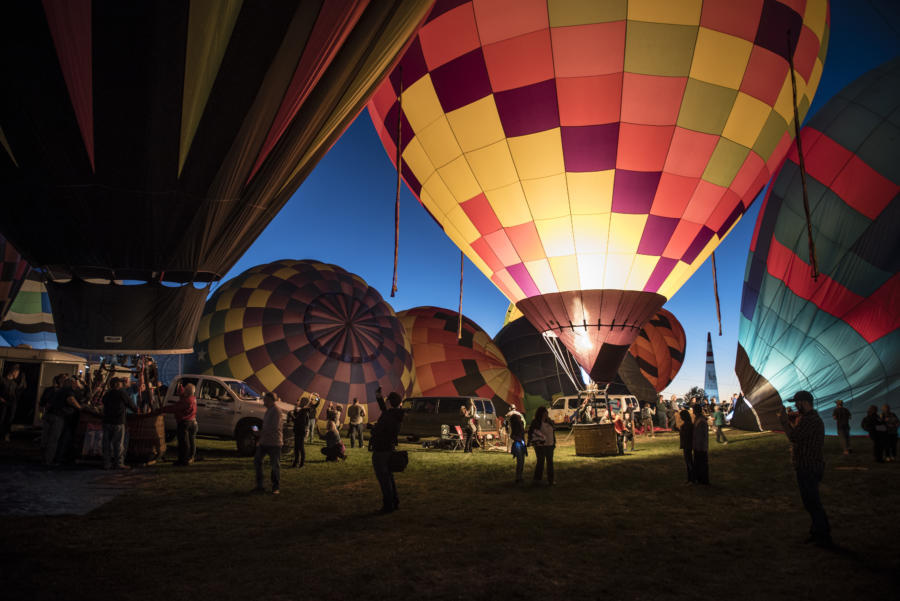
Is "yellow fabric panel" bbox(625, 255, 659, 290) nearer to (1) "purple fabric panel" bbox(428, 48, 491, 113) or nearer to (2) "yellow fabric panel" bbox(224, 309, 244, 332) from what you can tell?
(1) "purple fabric panel" bbox(428, 48, 491, 113)

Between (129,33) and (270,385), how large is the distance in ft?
38.3

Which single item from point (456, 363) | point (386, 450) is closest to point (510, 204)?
point (386, 450)

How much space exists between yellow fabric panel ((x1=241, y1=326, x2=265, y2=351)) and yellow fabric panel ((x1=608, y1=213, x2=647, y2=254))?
10688 millimetres

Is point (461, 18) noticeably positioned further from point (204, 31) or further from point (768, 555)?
point (768, 555)

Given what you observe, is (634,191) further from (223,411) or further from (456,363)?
(456,363)

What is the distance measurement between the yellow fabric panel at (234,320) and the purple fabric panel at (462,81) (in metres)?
9.98

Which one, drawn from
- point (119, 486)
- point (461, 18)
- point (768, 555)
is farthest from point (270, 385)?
point (768, 555)

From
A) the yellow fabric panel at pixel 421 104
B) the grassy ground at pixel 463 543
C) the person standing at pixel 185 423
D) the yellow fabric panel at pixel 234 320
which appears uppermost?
the yellow fabric panel at pixel 421 104

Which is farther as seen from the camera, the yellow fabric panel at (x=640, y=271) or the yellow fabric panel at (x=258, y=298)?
the yellow fabric panel at (x=258, y=298)

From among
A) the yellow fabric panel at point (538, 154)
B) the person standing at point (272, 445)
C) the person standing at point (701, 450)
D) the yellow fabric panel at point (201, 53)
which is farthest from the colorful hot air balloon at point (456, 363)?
the yellow fabric panel at point (201, 53)

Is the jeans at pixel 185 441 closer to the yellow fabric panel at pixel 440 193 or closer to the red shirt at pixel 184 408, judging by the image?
the red shirt at pixel 184 408

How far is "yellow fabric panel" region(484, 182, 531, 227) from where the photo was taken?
9.82 m

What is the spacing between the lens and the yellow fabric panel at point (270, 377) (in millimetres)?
15328

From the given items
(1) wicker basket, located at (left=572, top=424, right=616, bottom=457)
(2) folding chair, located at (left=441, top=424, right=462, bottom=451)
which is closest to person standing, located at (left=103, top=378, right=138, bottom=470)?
(2) folding chair, located at (left=441, top=424, right=462, bottom=451)
